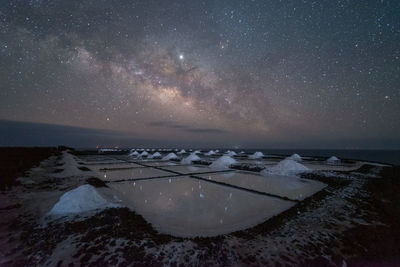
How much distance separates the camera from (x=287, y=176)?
1433cm

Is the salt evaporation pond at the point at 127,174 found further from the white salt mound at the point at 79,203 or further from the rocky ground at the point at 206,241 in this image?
the rocky ground at the point at 206,241

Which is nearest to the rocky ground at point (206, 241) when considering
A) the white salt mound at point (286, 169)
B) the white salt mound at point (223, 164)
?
the white salt mound at point (286, 169)

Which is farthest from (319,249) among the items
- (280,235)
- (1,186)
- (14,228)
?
(1,186)

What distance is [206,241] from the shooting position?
14.0ft

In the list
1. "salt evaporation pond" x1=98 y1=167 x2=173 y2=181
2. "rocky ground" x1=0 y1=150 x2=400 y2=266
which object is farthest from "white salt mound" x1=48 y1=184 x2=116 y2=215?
"salt evaporation pond" x1=98 y1=167 x2=173 y2=181

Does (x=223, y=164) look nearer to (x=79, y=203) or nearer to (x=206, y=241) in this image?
(x=79, y=203)

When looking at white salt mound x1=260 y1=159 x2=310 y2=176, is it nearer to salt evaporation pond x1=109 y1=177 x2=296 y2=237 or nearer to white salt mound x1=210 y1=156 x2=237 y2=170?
white salt mound x1=210 y1=156 x2=237 y2=170

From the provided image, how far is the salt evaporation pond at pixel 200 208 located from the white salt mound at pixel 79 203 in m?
A: 1.28

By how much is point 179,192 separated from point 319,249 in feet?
22.7

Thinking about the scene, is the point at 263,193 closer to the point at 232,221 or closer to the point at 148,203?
the point at 232,221

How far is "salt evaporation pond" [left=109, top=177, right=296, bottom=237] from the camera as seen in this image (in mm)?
5363

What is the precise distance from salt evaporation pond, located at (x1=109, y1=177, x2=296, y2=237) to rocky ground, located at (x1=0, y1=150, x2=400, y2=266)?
0.54 m

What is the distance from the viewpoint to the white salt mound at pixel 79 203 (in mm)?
6031

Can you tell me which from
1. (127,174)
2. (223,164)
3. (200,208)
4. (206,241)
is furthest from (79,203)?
(223,164)
